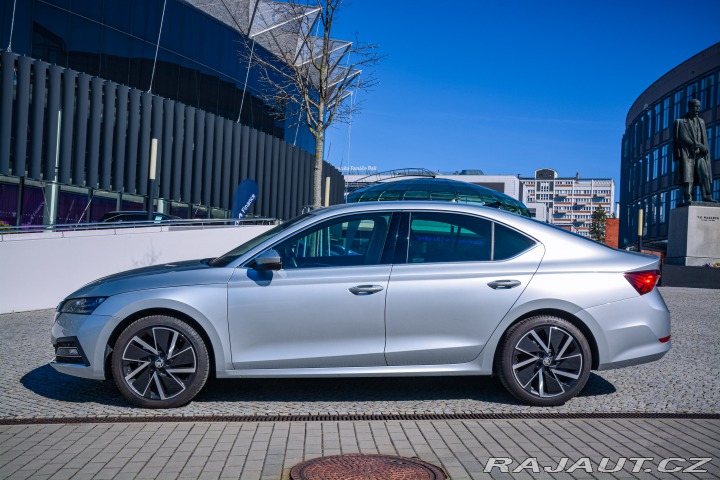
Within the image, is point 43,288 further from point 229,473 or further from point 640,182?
point 640,182

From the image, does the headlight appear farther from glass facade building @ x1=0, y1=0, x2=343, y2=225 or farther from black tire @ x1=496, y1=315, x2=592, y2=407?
glass facade building @ x1=0, y1=0, x2=343, y2=225

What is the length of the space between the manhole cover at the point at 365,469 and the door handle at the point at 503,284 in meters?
1.98

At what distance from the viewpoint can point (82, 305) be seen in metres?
6.23

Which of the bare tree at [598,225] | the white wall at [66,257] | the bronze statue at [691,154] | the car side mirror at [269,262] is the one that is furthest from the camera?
the bare tree at [598,225]

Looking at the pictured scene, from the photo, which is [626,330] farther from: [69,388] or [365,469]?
[69,388]

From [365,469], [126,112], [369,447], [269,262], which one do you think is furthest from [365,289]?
[126,112]

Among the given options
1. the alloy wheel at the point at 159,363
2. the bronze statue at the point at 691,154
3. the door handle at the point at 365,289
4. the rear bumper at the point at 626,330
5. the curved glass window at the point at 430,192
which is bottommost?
the alloy wheel at the point at 159,363

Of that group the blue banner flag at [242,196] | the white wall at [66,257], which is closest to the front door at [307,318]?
the white wall at [66,257]

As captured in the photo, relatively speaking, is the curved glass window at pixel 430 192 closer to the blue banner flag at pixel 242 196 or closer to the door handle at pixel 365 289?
the blue banner flag at pixel 242 196

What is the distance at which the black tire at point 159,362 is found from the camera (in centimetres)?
607

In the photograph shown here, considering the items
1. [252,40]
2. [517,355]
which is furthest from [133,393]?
[252,40]

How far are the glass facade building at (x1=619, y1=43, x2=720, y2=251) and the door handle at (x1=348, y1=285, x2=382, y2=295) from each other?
48.2 m

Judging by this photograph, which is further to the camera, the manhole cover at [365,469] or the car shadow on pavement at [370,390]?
the car shadow on pavement at [370,390]

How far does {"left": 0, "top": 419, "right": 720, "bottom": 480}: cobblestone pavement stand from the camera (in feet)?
14.9
